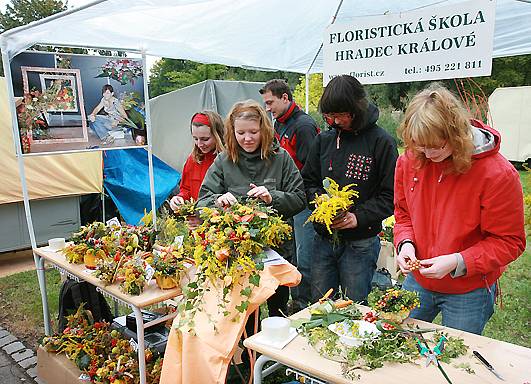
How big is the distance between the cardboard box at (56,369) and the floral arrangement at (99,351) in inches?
1.4

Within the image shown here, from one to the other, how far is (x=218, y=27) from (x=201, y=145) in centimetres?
140

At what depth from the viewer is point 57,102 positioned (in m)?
2.95

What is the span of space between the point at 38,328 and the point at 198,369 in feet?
8.22

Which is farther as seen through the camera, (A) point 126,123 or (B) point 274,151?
(A) point 126,123

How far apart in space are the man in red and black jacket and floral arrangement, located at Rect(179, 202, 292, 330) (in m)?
1.14

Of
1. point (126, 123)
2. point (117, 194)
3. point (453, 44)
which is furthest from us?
point (117, 194)

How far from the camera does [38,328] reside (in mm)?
3764

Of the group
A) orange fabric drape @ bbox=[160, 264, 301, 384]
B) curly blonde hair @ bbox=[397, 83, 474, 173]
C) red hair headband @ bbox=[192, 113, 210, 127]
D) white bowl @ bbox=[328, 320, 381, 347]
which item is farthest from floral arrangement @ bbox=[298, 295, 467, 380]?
red hair headband @ bbox=[192, 113, 210, 127]

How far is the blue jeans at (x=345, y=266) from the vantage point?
2490 mm

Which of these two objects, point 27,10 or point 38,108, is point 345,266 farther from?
point 27,10

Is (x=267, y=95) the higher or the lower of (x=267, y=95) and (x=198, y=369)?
the higher

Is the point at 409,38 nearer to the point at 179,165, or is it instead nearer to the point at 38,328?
the point at 38,328

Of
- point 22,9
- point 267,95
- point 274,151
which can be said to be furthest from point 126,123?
point 22,9

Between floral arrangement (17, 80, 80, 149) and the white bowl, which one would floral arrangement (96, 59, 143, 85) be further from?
the white bowl
